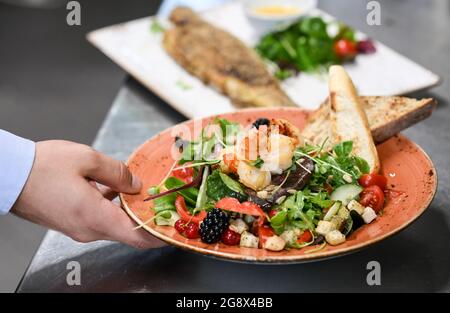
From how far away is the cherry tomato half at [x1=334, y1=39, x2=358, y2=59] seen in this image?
319 cm

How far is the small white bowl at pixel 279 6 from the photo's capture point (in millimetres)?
3510

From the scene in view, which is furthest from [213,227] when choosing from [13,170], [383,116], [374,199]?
[383,116]

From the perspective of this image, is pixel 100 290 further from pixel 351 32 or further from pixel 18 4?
pixel 18 4

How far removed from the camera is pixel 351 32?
10.9 feet

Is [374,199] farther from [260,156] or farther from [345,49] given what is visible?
[345,49]

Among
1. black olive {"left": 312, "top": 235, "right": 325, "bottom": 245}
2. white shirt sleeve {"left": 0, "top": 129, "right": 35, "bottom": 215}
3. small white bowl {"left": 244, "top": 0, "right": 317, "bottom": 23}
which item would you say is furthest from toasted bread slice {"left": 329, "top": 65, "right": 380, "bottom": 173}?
small white bowl {"left": 244, "top": 0, "right": 317, "bottom": 23}

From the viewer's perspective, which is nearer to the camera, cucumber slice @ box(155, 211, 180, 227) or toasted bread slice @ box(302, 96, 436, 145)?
cucumber slice @ box(155, 211, 180, 227)

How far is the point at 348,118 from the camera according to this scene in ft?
6.92

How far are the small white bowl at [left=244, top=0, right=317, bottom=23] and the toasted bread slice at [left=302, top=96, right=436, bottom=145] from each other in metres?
1.37

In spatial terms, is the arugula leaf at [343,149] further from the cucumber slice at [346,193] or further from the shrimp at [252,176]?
the shrimp at [252,176]

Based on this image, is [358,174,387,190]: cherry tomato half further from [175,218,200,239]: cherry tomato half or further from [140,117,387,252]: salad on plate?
[175,218,200,239]: cherry tomato half

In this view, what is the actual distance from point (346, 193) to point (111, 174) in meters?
0.69

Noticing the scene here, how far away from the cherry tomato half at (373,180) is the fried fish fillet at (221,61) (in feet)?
3.09
